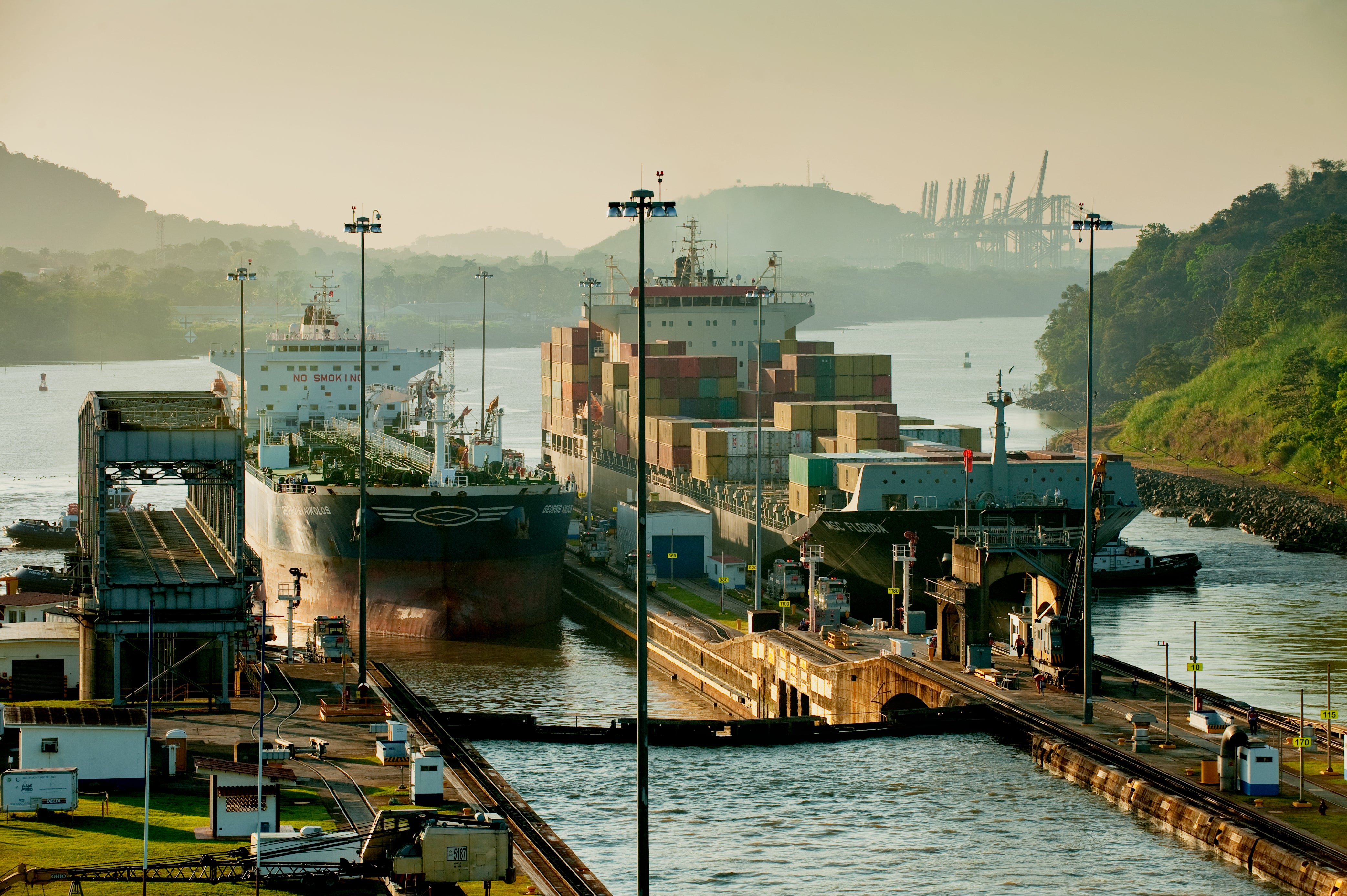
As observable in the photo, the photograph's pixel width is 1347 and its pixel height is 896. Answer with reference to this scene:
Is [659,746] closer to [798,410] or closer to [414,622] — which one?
[414,622]

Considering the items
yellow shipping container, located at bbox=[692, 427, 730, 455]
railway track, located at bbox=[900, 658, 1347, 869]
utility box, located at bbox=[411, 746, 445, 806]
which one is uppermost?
yellow shipping container, located at bbox=[692, 427, 730, 455]

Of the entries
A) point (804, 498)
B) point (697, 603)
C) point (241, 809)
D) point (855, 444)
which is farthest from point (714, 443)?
point (241, 809)

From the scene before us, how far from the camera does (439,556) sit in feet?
172

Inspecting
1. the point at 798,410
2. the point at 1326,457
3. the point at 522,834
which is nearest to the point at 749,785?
the point at 522,834

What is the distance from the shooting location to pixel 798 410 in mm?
65062

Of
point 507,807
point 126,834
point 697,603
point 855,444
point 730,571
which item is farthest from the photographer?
point 855,444

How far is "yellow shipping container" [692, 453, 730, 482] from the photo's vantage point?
64312mm

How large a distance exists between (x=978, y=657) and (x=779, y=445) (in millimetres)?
25180

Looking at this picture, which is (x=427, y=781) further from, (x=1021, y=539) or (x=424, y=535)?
(x=424, y=535)

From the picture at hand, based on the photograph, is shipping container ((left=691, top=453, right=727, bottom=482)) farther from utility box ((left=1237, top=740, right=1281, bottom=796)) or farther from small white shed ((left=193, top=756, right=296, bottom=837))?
small white shed ((left=193, top=756, right=296, bottom=837))

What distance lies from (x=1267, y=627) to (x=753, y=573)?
16.7m

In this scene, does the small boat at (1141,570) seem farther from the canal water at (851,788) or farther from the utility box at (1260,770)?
the utility box at (1260,770)

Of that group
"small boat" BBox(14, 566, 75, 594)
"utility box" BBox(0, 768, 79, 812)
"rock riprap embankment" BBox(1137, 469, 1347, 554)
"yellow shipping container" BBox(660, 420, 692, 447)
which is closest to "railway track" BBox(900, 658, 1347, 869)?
"utility box" BBox(0, 768, 79, 812)

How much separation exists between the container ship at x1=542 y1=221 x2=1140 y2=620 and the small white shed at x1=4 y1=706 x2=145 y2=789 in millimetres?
11937
